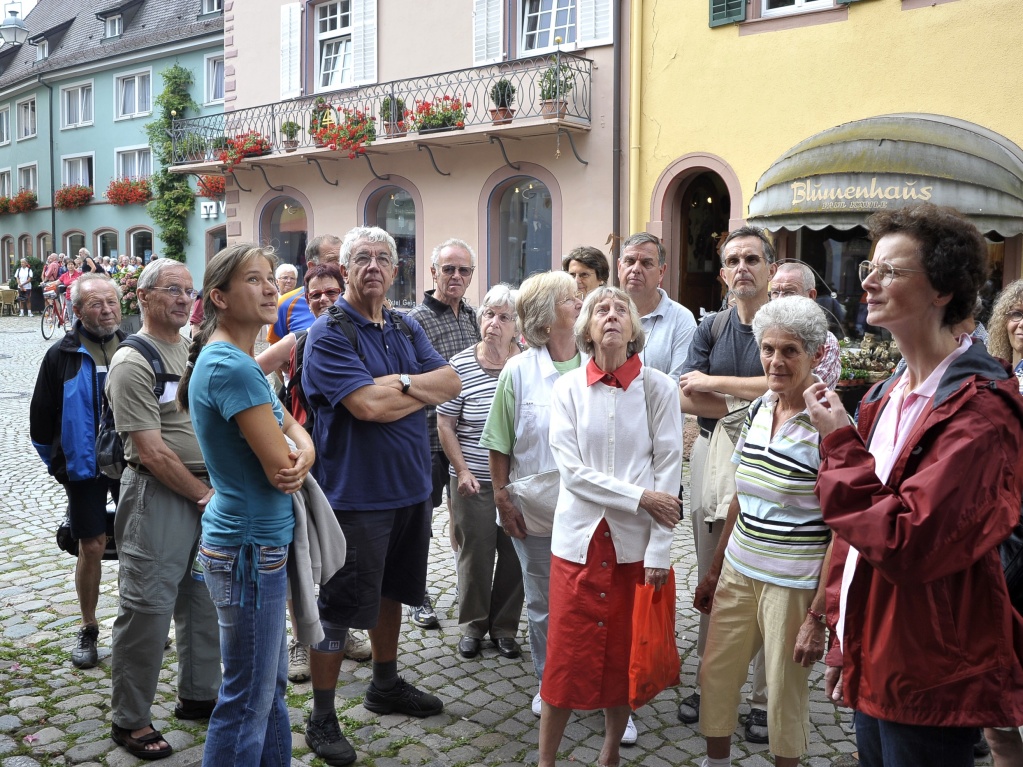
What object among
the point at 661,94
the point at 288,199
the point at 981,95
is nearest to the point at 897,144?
the point at 981,95

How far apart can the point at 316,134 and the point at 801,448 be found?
1434 centimetres

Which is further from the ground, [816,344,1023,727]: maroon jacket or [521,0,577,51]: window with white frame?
[521,0,577,51]: window with white frame

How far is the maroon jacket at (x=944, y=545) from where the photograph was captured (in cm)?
200

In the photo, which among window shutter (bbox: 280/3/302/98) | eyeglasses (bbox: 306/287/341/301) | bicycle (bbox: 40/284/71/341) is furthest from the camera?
bicycle (bbox: 40/284/71/341)

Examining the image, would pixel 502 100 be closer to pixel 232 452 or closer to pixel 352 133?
pixel 352 133

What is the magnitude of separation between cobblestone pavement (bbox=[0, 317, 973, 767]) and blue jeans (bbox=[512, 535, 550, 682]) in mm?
364

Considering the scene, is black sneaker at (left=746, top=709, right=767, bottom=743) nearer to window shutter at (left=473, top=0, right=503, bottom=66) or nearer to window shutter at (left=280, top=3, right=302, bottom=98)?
window shutter at (left=473, top=0, right=503, bottom=66)

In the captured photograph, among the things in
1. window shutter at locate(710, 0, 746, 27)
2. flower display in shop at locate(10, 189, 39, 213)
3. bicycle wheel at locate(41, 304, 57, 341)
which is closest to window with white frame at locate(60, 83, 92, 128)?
flower display in shop at locate(10, 189, 39, 213)

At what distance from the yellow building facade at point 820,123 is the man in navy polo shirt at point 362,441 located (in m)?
6.66

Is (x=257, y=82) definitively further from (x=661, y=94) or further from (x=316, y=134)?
(x=661, y=94)

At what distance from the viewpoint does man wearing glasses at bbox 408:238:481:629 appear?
16.9ft

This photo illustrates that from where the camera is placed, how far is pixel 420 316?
5.32 metres

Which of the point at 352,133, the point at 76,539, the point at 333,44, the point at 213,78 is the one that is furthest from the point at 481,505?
the point at 213,78

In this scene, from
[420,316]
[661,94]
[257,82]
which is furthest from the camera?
[257,82]
